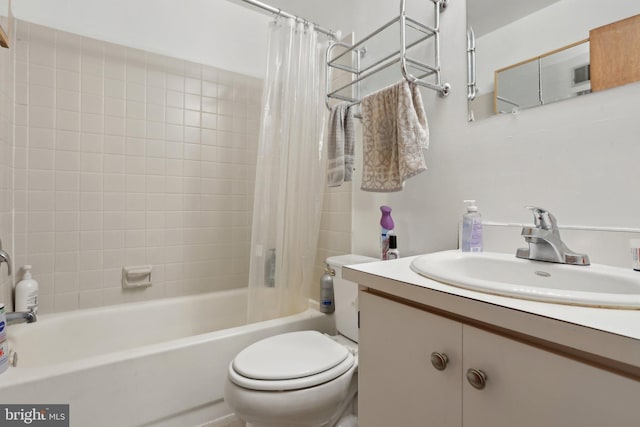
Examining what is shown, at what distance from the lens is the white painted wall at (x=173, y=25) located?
1460 mm

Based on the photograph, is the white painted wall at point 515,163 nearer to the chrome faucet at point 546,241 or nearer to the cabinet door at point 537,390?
the chrome faucet at point 546,241

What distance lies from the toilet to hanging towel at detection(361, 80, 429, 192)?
0.64 metres

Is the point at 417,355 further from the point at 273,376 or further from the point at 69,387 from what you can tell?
the point at 69,387

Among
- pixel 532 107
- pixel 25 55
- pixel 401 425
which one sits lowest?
pixel 401 425

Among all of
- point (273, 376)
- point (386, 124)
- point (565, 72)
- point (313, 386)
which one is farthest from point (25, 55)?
point (565, 72)

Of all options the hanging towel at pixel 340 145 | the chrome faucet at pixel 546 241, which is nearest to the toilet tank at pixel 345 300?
the hanging towel at pixel 340 145

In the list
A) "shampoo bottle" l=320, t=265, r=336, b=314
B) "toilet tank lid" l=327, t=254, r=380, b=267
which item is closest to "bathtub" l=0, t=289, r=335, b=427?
"shampoo bottle" l=320, t=265, r=336, b=314

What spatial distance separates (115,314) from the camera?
4.92ft

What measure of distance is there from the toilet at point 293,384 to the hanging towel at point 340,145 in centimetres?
69

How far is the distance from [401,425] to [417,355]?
0.16 meters

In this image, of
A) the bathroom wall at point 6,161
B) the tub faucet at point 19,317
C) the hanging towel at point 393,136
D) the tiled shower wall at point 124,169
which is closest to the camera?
the hanging towel at point 393,136

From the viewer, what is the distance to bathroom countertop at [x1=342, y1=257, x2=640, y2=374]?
35cm

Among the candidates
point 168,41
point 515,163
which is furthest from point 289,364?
point 168,41

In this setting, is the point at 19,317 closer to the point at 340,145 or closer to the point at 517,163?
the point at 340,145
